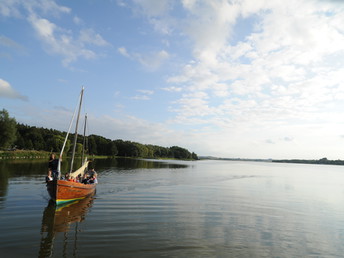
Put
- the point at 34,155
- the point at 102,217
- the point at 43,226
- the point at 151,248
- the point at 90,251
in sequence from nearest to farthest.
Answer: the point at 90,251 → the point at 151,248 → the point at 43,226 → the point at 102,217 → the point at 34,155

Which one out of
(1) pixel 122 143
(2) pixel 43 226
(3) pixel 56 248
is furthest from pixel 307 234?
(1) pixel 122 143

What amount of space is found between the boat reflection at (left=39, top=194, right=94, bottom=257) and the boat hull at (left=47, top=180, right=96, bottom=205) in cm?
49

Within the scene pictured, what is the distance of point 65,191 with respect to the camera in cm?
2042

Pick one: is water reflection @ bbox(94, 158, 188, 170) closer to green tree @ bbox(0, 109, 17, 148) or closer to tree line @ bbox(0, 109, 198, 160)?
tree line @ bbox(0, 109, 198, 160)

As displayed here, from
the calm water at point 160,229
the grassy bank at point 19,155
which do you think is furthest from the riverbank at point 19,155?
the calm water at point 160,229

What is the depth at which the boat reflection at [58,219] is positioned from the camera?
11.9 meters

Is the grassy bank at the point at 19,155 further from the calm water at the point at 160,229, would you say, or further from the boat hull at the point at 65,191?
the boat hull at the point at 65,191

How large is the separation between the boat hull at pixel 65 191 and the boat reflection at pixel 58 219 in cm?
49

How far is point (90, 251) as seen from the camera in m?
11.4

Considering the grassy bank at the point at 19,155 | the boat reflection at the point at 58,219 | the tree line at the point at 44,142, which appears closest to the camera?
the boat reflection at the point at 58,219

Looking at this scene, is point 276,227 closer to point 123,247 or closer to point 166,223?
point 166,223

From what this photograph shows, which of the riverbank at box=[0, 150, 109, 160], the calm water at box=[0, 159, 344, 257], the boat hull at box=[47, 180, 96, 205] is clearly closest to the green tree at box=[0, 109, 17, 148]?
→ the riverbank at box=[0, 150, 109, 160]

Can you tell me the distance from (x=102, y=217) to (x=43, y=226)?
4016 millimetres

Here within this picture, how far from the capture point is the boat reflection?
11926 millimetres
